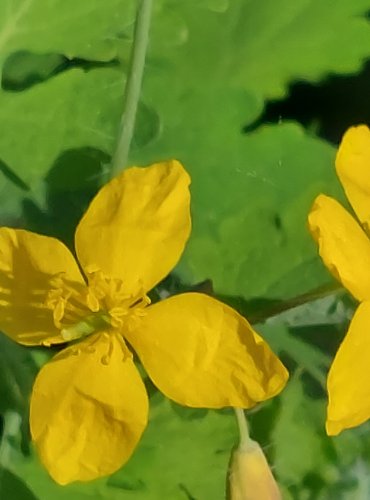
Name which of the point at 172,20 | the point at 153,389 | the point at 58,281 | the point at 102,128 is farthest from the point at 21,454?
the point at 172,20

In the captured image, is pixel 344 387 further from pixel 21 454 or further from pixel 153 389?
pixel 21 454

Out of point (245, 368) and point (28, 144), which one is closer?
point (245, 368)

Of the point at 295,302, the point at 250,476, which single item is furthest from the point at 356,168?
the point at 250,476

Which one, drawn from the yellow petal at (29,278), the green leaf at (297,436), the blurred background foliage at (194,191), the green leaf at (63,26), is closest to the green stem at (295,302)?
the blurred background foliage at (194,191)

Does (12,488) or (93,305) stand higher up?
(93,305)

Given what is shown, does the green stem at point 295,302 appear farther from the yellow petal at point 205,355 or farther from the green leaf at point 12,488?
the green leaf at point 12,488

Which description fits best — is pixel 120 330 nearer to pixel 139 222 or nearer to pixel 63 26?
pixel 139 222
